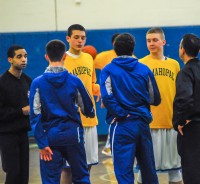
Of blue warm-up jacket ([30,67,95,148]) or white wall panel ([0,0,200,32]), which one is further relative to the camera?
white wall panel ([0,0,200,32])

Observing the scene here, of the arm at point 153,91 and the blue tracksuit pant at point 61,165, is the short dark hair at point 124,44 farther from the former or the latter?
the blue tracksuit pant at point 61,165

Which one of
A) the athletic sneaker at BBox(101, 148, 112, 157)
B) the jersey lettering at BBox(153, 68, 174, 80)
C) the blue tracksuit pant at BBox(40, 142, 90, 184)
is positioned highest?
the jersey lettering at BBox(153, 68, 174, 80)

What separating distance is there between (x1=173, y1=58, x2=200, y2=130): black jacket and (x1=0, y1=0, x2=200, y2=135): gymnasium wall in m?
6.89

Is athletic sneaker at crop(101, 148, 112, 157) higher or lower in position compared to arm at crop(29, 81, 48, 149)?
lower

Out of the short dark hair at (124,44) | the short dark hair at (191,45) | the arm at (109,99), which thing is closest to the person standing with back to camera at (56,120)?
the arm at (109,99)

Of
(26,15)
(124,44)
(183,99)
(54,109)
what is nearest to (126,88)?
(124,44)

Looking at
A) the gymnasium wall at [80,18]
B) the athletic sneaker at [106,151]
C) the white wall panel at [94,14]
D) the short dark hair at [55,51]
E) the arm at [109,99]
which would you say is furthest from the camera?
the white wall panel at [94,14]

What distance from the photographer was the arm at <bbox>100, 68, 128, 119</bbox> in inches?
261

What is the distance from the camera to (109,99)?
263 inches

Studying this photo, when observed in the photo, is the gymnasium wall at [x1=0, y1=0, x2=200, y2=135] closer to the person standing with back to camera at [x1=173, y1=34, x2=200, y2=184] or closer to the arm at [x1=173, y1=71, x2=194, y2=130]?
the person standing with back to camera at [x1=173, y1=34, x2=200, y2=184]

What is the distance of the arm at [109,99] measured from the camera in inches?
261

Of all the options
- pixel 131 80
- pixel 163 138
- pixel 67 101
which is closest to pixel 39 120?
pixel 67 101

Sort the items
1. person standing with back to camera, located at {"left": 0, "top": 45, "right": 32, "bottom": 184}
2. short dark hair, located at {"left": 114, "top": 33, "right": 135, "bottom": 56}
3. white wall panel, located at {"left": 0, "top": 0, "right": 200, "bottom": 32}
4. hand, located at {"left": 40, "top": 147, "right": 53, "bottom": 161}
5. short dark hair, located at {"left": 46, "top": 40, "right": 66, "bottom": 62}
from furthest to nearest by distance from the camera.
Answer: white wall panel, located at {"left": 0, "top": 0, "right": 200, "bottom": 32} < person standing with back to camera, located at {"left": 0, "top": 45, "right": 32, "bottom": 184} < short dark hair, located at {"left": 114, "top": 33, "right": 135, "bottom": 56} < short dark hair, located at {"left": 46, "top": 40, "right": 66, "bottom": 62} < hand, located at {"left": 40, "top": 147, "right": 53, "bottom": 161}

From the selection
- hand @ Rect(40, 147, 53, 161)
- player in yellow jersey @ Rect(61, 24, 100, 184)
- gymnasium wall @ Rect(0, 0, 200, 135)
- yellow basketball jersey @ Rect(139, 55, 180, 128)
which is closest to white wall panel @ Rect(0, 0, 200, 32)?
gymnasium wall @ Rect(0, 0, 200, 135)
